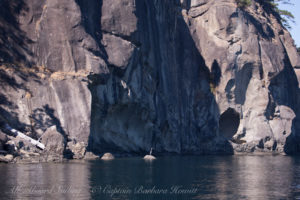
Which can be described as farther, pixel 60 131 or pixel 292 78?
pixel 292 78

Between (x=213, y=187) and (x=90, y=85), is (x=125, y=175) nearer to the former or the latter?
(x=213, y=187)

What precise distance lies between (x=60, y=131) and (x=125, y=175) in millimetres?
10745

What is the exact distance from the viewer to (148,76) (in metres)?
44.8

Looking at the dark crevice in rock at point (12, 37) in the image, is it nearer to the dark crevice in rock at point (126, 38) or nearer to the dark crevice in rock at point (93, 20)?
the dark crevice in rock at point (93, 20)

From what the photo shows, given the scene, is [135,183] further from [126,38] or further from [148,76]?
[148,76]

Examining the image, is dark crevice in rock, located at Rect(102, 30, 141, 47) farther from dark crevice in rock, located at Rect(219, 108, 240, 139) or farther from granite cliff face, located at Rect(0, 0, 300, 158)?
dark crevice in rock, located at Rect(219, 108, 240, 139)

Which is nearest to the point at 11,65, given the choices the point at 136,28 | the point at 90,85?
the point at 90,85

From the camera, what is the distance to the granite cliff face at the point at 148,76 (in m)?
34.5

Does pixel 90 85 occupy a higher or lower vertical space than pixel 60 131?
higher

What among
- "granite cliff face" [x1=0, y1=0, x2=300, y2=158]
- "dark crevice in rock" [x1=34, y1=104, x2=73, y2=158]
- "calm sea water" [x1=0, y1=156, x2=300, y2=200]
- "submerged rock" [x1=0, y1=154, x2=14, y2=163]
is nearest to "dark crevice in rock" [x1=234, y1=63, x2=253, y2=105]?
"granite cliff face" [x1=0, y1=0, x2=300, y2=158]

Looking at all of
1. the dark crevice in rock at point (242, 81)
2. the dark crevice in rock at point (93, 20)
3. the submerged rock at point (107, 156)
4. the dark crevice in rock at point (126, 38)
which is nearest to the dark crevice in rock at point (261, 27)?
the dark crevice in rock at point (242, 81)

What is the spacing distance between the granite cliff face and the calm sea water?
23.8ft

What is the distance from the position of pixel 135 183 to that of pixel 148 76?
24.3 m

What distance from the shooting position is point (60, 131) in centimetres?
3344
